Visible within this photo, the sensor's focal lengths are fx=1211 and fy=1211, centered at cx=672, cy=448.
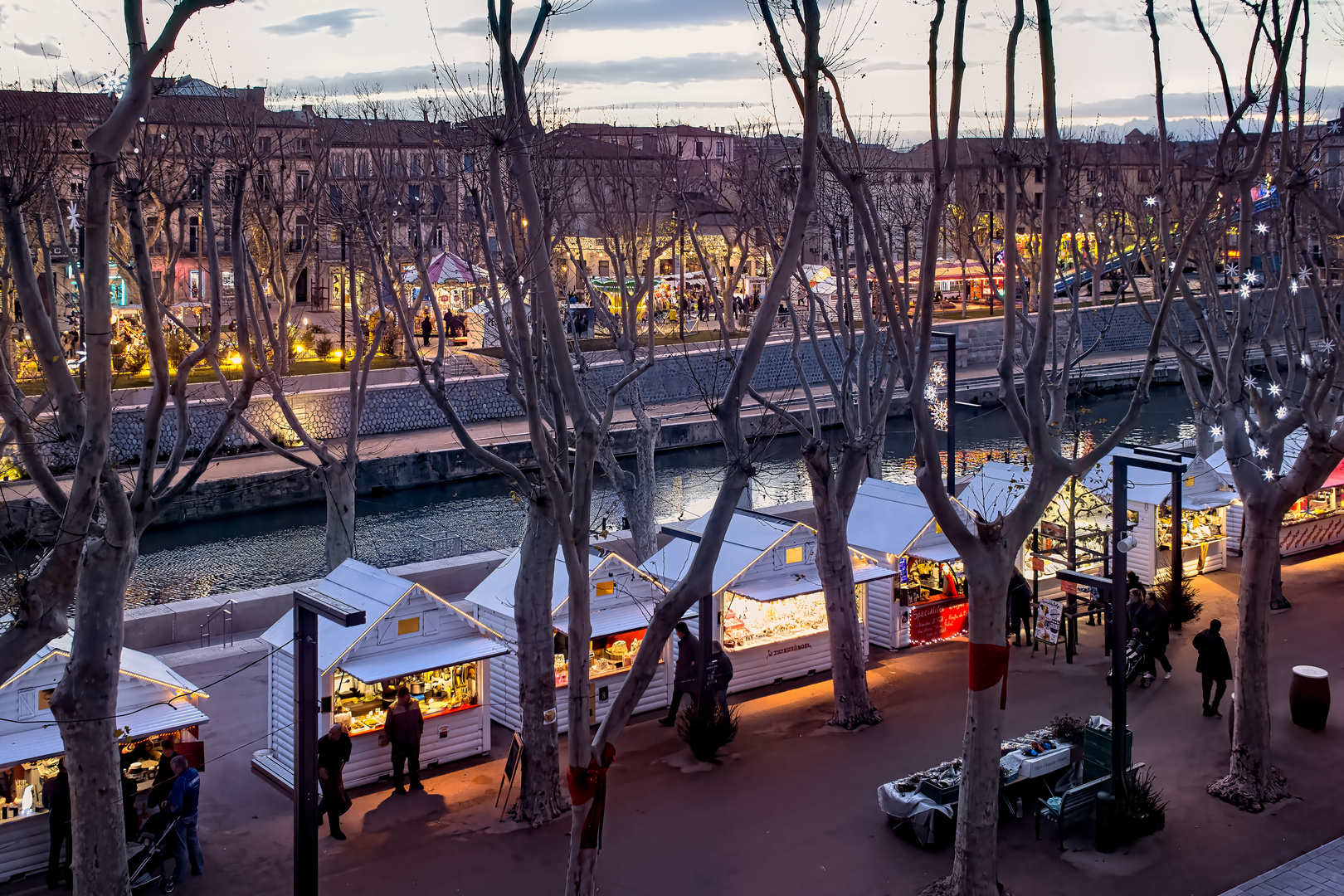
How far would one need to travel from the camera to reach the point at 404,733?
36.7 feet

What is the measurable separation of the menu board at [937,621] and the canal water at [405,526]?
5.14 meters

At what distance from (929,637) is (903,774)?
4.74m

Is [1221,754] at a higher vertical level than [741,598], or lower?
lower

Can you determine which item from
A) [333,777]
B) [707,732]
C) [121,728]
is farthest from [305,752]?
[707,732]

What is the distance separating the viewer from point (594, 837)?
7.49 metres

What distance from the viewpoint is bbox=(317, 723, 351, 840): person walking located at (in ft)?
33.9

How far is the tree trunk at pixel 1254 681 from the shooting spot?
34.9ft

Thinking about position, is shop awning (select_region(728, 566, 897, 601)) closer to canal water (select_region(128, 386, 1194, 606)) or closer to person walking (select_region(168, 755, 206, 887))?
canal water (select_region(128, 386, 1194, 606))

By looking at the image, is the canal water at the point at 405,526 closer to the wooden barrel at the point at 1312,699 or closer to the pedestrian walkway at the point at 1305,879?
the wooden barrel at the point at 1312,699

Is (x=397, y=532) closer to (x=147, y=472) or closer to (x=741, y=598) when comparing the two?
(x=741, y=598)

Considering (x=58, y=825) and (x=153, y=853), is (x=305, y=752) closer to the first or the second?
(x=153, y=853)

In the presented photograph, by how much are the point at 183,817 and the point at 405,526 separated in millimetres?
17666

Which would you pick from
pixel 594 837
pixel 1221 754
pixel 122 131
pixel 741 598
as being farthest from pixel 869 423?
pixel 122 131

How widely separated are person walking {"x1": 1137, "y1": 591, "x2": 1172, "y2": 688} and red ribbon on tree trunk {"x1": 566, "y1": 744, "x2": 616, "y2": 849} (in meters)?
8.53
